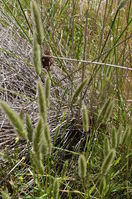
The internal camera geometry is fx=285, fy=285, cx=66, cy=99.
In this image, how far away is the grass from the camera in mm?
774

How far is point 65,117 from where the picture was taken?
145 cm

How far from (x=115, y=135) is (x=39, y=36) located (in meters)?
0.35

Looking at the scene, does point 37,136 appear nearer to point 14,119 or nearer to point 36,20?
point 14,119

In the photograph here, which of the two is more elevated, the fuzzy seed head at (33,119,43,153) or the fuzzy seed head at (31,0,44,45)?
the fuzzy seed head at (31,0,44,45)

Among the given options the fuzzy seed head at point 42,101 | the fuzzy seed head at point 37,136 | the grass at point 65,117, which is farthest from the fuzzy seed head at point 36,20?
the fuzzy seed head at point 37,136

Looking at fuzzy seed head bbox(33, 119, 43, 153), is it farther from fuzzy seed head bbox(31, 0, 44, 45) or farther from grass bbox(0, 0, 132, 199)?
fuzzy seed head bbox(31, 0, 44, 45)

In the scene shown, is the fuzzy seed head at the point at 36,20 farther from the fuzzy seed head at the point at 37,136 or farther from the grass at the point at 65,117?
the fuzzy seed head at the point at 37,136

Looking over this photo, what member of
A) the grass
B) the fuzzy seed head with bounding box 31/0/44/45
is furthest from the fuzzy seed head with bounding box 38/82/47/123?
the fuzzy seed head with bounding box 31/0/44/45

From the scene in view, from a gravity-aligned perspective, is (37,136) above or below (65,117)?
above

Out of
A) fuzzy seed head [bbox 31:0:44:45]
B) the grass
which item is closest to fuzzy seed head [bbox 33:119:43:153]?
the grass

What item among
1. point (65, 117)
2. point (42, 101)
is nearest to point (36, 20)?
point (42, 101)

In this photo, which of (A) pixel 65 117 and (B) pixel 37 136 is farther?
(A) pixel 65 117

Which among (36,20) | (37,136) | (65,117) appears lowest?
(65,117)

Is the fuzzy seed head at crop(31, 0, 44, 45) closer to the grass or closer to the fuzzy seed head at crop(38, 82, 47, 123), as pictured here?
the grass
